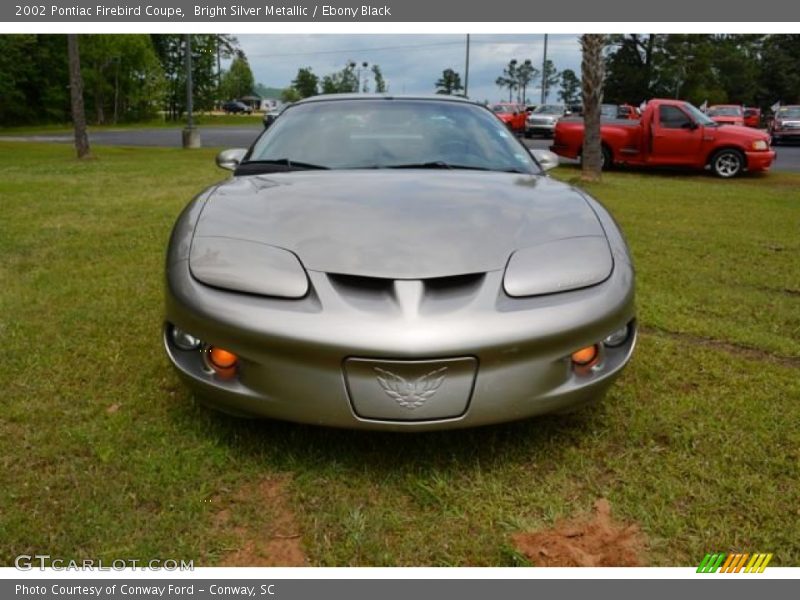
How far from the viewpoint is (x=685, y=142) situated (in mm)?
12633

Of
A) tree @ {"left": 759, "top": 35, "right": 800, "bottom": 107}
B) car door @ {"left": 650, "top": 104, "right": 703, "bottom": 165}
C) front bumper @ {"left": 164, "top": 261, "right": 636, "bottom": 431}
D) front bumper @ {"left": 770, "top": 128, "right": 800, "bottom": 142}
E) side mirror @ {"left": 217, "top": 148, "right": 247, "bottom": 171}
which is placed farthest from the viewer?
tree @ {"left": 759, "top": 35, "right": 800, "bottom": 107}

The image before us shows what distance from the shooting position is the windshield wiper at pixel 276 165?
9.92 ft

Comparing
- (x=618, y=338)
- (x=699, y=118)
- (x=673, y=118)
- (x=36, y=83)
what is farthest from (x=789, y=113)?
(x=36, y=83)

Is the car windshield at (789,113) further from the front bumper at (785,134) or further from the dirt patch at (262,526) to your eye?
the dirt patch at (262,526)

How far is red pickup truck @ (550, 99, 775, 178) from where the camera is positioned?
12.3m

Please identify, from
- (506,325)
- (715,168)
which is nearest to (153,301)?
(506,325)

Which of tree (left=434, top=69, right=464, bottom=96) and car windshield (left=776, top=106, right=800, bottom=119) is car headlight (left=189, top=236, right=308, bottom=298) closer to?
car windshield (left=776, top=106, right=800, bottom=119)

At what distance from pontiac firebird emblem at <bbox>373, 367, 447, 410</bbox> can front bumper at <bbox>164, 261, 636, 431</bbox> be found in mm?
22

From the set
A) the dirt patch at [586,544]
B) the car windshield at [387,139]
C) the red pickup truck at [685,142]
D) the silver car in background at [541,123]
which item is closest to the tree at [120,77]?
the silver car in background at [541,123]

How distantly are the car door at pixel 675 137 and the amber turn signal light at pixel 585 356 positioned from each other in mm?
11880

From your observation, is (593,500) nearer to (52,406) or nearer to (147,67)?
(52,406)

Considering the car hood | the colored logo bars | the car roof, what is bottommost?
the colored logo bars

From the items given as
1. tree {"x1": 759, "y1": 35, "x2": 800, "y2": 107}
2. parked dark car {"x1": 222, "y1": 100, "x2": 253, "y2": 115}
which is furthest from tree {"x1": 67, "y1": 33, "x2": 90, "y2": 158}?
tree {"x1": 759, "y1": 35, "x2": 800, "y2": 107}

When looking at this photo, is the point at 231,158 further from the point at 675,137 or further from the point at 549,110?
the point at 549,110
